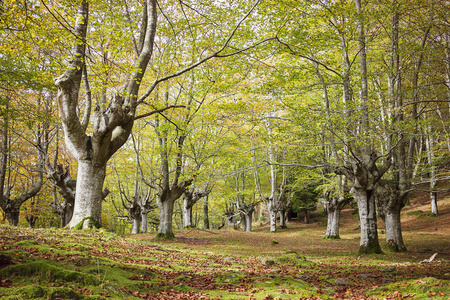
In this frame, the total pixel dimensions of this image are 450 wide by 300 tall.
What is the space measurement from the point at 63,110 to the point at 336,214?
59.4 ft

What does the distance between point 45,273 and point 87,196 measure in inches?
242

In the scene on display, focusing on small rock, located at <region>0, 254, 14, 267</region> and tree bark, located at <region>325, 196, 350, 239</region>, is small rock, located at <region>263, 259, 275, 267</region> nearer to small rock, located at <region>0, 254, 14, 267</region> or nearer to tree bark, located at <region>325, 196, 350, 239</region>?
small rock, located at <region>0, 254, 14, 267</region>

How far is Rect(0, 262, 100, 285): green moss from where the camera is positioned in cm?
296

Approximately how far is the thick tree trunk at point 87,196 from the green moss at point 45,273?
19.6 ft

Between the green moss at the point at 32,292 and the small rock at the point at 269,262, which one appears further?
the small rock at the point at 269,262

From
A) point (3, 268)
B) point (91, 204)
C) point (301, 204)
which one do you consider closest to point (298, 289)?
point (3, 268)

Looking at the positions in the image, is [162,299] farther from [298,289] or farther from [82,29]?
[82,29]

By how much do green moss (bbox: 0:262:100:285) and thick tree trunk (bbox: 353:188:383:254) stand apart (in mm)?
10073

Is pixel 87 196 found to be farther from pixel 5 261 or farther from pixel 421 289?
pixel 421 289

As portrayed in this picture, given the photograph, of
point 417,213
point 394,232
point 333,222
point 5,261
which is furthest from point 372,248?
point 417,213

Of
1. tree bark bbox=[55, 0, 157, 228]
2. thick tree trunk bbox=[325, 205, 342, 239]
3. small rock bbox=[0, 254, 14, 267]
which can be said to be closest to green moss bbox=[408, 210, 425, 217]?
thick tree trunk bbox=[325, 205, 342, 239]

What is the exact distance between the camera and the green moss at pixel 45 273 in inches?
117

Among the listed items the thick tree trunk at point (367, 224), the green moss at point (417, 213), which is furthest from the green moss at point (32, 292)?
the green moss at point (417, 213)

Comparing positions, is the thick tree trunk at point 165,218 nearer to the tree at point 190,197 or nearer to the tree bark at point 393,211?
the tree at point 190,197
